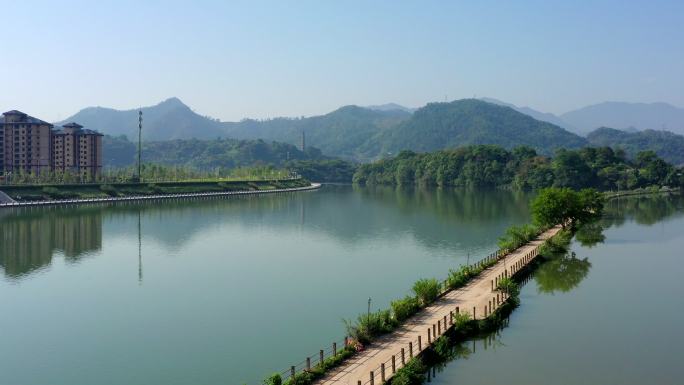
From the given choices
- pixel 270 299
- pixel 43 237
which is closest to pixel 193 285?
pixel 270 299

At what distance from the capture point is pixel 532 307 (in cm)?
2891

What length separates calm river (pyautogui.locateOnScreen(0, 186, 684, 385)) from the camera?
21156 millimetres

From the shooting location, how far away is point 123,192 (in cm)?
9250

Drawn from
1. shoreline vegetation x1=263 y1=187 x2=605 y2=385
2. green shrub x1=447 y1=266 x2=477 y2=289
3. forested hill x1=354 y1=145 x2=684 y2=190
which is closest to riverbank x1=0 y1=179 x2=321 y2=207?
forested hill x1=354 y1=145 x2=684 y2=190

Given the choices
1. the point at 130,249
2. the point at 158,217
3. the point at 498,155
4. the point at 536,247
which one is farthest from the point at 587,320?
the point at 498,155

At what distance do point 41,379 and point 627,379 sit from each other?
19.1 metres

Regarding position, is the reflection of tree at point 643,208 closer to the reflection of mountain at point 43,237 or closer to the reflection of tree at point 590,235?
the reflection of tree at point 590,235

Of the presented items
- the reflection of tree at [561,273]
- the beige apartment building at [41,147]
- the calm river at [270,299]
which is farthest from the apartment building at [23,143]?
the reflection of tree at [561,273]

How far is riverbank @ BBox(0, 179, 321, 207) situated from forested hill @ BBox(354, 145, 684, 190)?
44.3 m

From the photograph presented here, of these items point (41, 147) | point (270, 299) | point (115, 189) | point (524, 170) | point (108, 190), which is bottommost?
point (270, 299)

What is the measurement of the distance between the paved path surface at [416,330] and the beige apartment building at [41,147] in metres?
85.5

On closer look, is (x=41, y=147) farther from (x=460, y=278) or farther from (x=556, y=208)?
(x=460, y=278)

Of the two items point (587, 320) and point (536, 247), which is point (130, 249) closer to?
point (536, 247)

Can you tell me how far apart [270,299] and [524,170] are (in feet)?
367
